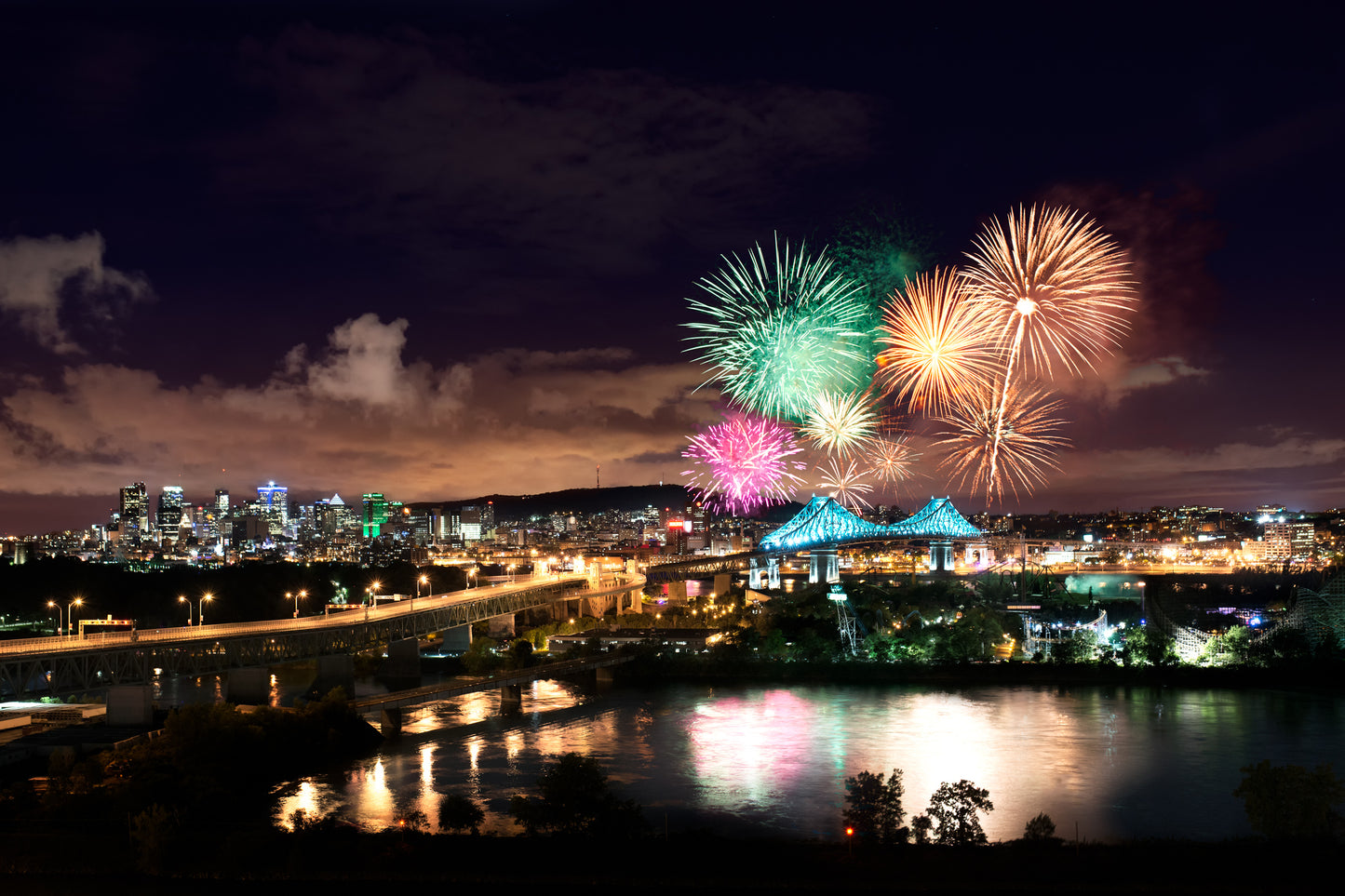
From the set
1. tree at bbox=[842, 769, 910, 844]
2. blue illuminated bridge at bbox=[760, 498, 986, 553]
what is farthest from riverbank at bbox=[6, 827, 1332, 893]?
blue illuminated bridge at bbox=[760, 498, 986, 553]

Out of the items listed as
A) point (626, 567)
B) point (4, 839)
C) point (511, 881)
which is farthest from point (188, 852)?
point (626, 567)

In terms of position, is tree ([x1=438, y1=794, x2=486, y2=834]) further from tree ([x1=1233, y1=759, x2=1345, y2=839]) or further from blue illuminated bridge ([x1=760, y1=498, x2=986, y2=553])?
blue illuminated bridge ([x1=760, y1=498, x2=986, y2=553])

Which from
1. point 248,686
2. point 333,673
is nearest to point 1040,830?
point 248,686

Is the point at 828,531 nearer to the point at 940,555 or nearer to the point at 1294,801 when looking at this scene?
the point at 940,555

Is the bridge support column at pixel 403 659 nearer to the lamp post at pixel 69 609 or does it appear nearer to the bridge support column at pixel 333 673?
the bridge support column at pixel 333 673

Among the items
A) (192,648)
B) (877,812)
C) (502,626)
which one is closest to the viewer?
(877,812)

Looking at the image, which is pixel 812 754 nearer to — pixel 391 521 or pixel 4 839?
pixel 4 839
